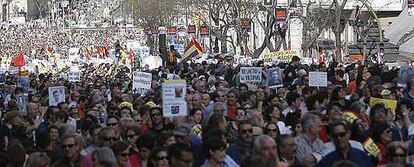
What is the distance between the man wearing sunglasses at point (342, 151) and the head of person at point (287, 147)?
292 mm

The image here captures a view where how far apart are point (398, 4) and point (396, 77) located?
45.5 metres

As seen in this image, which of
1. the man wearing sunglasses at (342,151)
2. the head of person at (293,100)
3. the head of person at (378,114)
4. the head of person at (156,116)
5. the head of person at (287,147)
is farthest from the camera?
the head of person at (293,100)

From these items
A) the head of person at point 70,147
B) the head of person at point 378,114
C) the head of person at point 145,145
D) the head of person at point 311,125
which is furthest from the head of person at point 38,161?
the head of person at point 378,114

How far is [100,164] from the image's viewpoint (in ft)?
31.4

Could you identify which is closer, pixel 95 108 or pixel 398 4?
pixel 95 108

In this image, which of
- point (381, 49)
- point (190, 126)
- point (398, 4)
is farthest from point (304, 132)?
point (398, 4)

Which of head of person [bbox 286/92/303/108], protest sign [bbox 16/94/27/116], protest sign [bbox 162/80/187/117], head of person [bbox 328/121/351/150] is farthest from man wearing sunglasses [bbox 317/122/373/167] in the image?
protest sign [bbox 16/94/27/116]

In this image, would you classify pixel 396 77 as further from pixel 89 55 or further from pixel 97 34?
pixel 97 34

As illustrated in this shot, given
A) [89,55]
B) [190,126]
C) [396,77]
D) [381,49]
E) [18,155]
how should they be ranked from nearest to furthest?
1. [18,155]
2. [190,126]
3. [396,77]
4. [381,49]
5. [89,55]

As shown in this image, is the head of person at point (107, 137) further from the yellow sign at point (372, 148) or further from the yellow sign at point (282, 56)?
the yellow sign at point (282, 56)

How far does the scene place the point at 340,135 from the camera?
10516mm

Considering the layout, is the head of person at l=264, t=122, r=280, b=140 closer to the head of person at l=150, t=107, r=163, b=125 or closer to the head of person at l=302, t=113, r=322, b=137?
the head of person at l=302, t=113, r=322, b=137

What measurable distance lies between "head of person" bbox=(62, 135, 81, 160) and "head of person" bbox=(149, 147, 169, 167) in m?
1.01

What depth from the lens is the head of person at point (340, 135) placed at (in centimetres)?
1048
